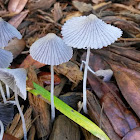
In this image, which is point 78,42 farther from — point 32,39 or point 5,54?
point 32,39

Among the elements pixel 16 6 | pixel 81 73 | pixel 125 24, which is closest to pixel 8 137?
pixel 81 73

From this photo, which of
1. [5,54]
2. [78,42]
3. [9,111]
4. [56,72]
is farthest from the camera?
[56,72]

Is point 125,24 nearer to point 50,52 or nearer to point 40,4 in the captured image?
point 40,4

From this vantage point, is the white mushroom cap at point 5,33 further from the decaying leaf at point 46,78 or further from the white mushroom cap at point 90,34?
the decaying leaf at point 46,78

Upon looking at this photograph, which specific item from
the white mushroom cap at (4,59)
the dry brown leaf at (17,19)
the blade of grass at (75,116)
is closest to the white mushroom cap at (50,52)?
the white mushroom cap at (4,59)

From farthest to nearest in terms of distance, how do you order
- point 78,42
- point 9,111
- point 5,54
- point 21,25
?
point 21,25
point 9,111
point 5,54
point 78,42

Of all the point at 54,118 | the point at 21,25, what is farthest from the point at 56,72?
the point at 21,25

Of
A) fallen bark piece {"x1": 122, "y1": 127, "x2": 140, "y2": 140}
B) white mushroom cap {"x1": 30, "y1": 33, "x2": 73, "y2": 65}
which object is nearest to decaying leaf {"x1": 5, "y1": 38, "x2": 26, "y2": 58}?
white mushroom cap {"x1": 30, "y1": 33, "x2": 73, "y2": 65}
